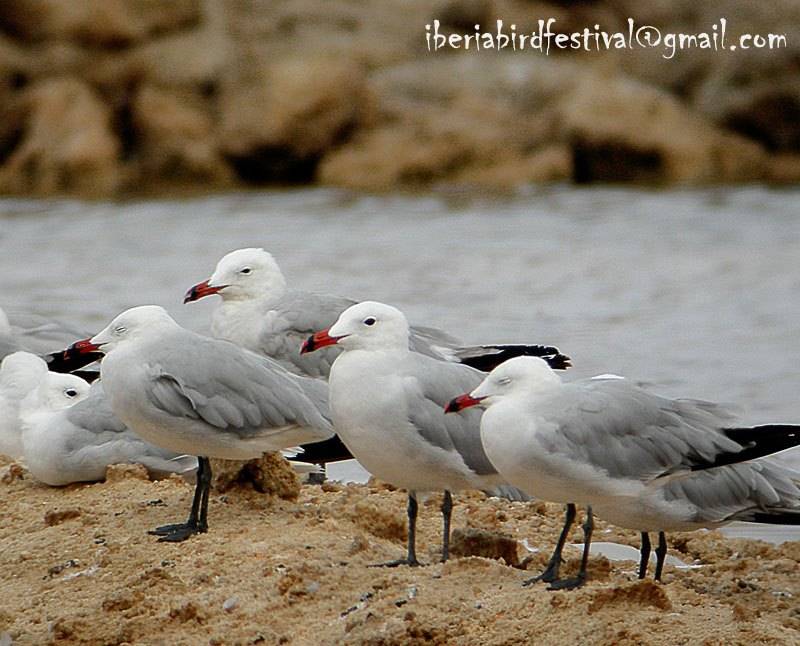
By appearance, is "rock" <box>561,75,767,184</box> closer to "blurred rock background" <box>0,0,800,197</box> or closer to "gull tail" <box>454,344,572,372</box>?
"blurred rock background" <box>0,0,800,197</box>

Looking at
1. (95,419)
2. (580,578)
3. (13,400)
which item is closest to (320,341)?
(580,578)

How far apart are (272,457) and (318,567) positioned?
3.89 feet

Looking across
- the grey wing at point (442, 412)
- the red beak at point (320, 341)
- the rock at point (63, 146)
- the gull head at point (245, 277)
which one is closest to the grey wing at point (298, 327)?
the gull head at point (245, 277)

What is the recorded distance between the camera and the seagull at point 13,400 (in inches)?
307

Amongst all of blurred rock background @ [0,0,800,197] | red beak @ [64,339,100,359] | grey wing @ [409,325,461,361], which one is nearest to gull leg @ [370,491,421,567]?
red beak @ [64,339,100,359]

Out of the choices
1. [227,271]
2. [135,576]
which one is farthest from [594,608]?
[227,271]

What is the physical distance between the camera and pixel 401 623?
472cm

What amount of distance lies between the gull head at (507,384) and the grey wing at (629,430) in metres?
0.08

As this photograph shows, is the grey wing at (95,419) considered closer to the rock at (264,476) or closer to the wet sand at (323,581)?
the wet sand at (323,581)

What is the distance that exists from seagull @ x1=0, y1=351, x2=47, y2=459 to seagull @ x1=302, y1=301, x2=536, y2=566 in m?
2.52

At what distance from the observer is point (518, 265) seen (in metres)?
16.1

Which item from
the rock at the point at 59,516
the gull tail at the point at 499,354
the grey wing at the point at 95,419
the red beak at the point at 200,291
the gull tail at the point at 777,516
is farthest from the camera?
the red beak at the point at 200,291

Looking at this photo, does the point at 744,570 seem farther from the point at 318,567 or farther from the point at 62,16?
the point at 62,16

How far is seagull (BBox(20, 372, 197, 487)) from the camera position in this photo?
6875 millimetres
